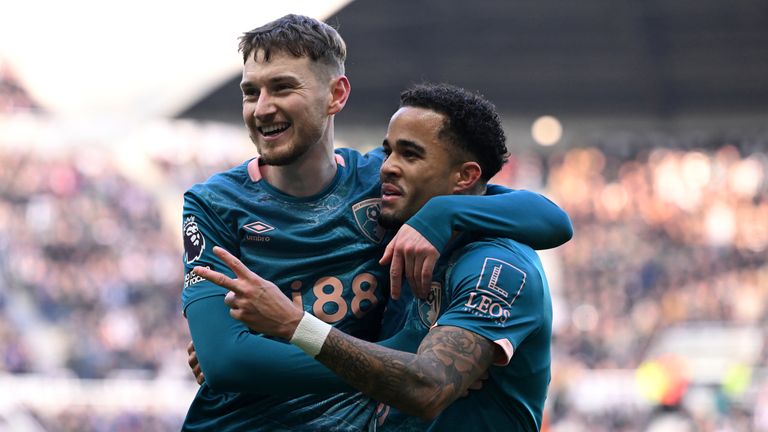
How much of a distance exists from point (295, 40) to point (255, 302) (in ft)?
3.58

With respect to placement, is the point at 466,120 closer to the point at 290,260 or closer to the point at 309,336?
the point at 290,260

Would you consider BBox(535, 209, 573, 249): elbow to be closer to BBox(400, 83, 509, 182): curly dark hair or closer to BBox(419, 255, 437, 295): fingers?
BBox(400, 83, 509, 182): curly dark hair

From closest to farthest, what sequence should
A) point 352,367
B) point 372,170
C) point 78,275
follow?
point 352,367 < point 372,170 < point 78,275

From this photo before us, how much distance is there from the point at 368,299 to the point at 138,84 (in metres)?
24.7

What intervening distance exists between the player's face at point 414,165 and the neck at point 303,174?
0.25 meters

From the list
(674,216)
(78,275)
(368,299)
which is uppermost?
(674,216)

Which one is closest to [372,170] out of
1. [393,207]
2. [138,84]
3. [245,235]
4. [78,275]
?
[393,207]

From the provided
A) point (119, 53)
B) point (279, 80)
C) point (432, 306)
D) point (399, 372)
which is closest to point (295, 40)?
point (279, 80)

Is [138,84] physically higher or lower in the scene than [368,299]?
higher

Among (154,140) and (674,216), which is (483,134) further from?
(154,140)

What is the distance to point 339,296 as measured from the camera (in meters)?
3.60

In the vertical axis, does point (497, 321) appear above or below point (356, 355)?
above

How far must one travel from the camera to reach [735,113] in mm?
26156

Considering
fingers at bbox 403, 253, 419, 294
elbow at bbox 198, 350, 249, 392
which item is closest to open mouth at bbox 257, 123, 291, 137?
fingers at bbox 403, 253, 419, 294
